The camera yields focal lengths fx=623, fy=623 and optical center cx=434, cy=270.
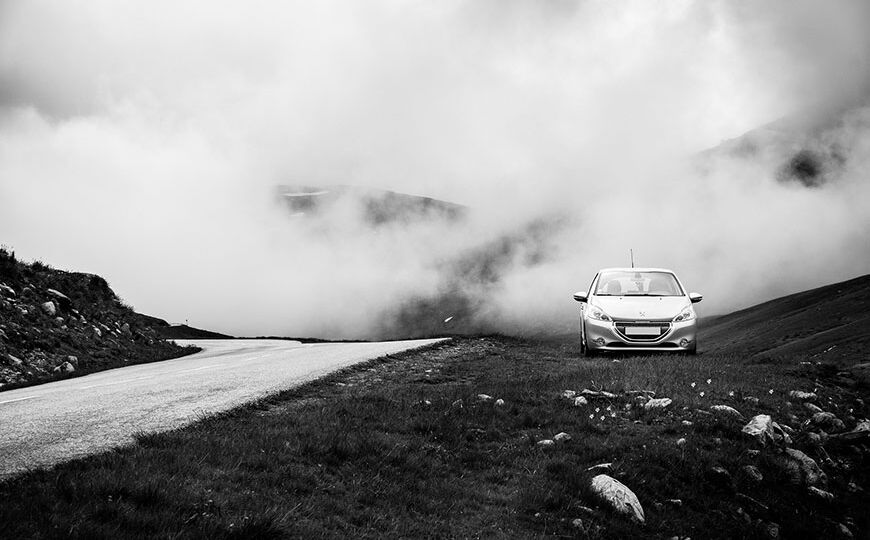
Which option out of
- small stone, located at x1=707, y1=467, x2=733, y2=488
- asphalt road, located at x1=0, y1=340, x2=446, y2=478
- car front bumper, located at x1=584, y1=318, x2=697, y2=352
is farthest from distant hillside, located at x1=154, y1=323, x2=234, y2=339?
small stone, located at x1=707, y1=467, x2=733, y2=488

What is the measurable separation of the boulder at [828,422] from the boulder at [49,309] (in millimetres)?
22524

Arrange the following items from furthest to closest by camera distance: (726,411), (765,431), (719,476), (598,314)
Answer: (598,314)
(726,411)
(765,431)
(719,476)

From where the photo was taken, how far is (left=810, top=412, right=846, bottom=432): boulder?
10.1 meters

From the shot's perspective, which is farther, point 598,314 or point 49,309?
point 49,309

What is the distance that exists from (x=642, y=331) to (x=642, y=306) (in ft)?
2.44

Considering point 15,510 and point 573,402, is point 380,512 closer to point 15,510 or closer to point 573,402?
point 15,510

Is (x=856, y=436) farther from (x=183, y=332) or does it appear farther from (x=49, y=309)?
(x=183, y=332)

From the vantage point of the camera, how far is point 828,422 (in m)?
10.2

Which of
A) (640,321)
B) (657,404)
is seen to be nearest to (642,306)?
(640,321)

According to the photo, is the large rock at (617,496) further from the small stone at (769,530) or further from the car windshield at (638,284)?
the car windshield at (638,284)

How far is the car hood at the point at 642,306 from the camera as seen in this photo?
16016 mm

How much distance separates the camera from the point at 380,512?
19.8 feet

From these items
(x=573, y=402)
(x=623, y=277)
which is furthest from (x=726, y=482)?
(x=623, y=277)

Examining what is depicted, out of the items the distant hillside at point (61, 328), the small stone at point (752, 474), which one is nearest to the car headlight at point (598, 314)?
the small stone at point (752, 474)
